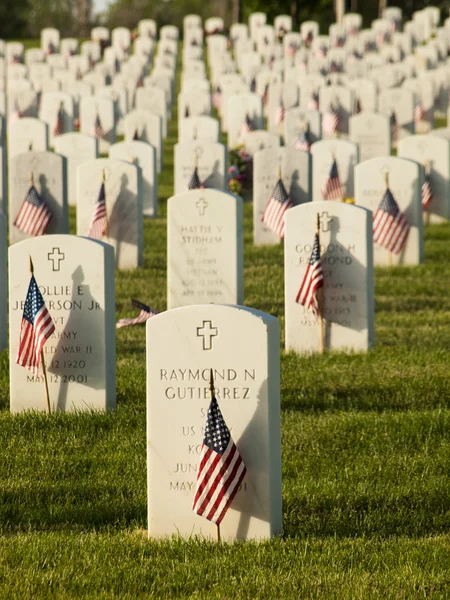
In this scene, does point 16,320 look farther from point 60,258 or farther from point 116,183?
point 116,183

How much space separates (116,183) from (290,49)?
2585cm

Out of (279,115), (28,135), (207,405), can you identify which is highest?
(279,115)

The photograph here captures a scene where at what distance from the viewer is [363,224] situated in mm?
10875

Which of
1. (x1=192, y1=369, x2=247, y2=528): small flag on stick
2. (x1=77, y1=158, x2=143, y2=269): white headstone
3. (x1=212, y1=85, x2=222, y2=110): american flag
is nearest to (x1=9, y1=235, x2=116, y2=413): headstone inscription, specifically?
(x1=192, y1=369, x2=247, y2=528): small flag on stick

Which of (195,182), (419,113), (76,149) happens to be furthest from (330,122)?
(195,182)

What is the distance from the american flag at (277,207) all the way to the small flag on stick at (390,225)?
139 centimetres

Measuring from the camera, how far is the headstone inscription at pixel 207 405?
6.99 meters

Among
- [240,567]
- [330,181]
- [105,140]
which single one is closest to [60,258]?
[240,567]

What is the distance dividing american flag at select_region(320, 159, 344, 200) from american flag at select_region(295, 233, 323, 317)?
6.46 meters

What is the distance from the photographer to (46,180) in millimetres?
15117

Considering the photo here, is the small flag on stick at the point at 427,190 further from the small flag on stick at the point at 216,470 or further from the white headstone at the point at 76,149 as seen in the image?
the small flag on stick at the point at 216,470

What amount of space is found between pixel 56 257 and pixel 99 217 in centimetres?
537

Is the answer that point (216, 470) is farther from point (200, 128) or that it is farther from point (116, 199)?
point (200, 128)

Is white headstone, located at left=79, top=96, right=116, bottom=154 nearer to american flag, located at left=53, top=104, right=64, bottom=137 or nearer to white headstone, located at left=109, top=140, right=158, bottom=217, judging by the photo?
american flag, located at left=53, top=104, right=64, bottom=137
